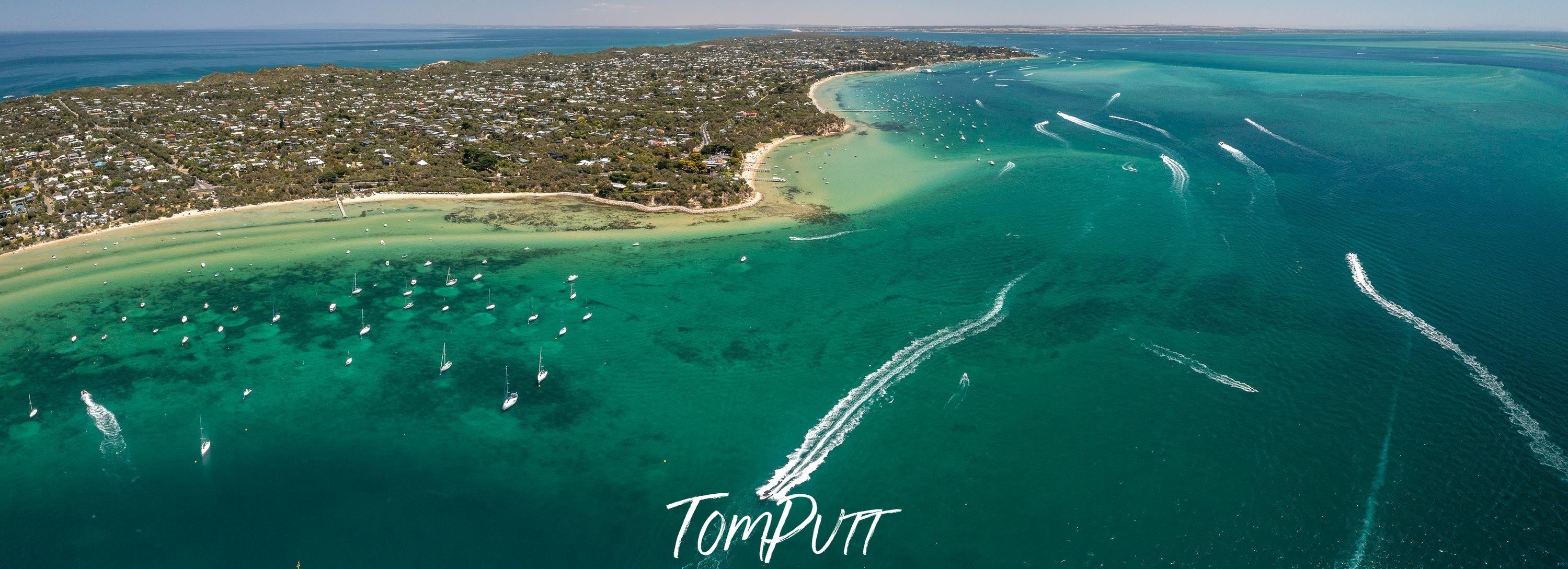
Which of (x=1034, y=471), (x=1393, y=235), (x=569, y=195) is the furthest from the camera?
(x=569, y=195)

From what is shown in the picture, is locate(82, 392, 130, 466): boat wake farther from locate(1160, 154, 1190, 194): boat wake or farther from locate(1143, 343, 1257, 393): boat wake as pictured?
locate(1160, 154, 1190, 194): boat wake

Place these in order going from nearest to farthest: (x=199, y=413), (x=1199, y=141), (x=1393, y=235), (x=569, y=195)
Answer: (x=199, y=413)
(x=1393, y=235)
(x=569, y=195)
(x=1199, y=141)

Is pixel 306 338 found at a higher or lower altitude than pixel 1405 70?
lower

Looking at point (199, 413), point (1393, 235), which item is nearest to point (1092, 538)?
point (199, 413)

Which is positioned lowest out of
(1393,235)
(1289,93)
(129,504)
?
(129,504)

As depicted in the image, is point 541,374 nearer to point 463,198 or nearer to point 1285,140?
point 463,198

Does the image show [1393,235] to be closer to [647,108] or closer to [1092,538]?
[1092,538]

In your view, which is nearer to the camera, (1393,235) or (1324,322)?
(1324,322)
